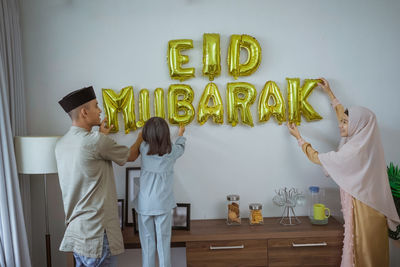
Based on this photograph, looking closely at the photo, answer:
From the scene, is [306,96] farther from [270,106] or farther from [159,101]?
[159,101]

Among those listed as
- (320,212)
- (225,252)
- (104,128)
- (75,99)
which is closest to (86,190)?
(75,99)

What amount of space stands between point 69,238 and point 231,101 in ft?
4.99

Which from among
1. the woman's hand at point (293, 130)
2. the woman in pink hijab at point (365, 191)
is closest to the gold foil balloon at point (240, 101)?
the woman's hand at point (293, 130)

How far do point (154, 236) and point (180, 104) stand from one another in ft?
3.30

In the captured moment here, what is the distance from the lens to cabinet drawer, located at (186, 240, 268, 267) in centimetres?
272

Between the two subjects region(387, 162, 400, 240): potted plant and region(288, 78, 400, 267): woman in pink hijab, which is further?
region(387, 162, 400, 240): potted plant

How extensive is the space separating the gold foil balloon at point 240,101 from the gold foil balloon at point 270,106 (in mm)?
79

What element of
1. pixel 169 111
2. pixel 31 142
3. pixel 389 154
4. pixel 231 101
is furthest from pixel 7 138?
pixel 389 154

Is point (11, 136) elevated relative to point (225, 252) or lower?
elevated

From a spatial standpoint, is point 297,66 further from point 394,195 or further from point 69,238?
point 69,238

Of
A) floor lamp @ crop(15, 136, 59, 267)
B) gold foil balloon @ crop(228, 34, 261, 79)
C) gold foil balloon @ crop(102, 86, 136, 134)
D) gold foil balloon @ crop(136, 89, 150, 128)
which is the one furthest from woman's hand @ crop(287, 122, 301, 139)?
floor lamp @ crop(15, 136, 59, 267)

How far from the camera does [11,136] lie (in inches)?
93.7

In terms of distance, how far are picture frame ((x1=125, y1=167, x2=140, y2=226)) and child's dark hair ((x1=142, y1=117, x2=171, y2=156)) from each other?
0.48 metres

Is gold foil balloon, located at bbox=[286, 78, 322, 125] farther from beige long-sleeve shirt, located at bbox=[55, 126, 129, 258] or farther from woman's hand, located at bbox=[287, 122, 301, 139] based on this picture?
beige long-sleeve shirt, located at bbox=[55, 126, 129, 258]
